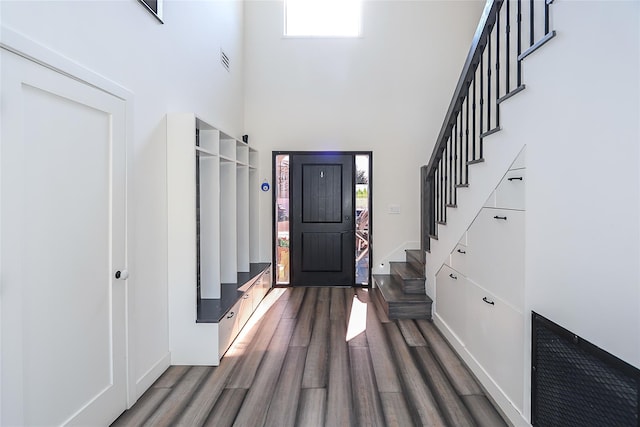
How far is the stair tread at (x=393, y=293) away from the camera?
397cm

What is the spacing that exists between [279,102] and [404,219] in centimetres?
254

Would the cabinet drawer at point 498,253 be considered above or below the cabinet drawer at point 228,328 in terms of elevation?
above

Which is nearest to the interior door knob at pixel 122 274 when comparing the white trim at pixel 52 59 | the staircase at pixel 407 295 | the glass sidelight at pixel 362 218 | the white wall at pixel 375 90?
the white trim at pixel 52 59

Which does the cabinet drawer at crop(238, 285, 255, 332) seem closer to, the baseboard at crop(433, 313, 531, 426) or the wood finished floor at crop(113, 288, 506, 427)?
the wood finished floor at crop(113, 288, 506, 427)

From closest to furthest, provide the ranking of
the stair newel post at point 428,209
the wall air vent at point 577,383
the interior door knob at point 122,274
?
the wall air vent at point 577,383, the interior door knob at point 122,274, the stair newel post at point 428,209

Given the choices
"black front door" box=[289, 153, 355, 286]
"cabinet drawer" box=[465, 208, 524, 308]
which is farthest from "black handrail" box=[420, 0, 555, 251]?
"black front door" box=[289, 153, 355, 286]

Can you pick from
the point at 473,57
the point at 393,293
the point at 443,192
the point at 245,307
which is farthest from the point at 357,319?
the point at 473,57

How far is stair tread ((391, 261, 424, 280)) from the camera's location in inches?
166

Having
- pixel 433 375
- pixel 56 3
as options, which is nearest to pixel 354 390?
pixel 433 375

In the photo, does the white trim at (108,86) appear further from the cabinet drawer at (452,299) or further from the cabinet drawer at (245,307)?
the cabinet drawer at (452,299)

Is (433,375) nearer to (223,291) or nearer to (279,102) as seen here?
(223,291)

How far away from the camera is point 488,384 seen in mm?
2406

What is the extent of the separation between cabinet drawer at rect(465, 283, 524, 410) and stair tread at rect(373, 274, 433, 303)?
1110 millimetres

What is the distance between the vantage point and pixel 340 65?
211 inches
